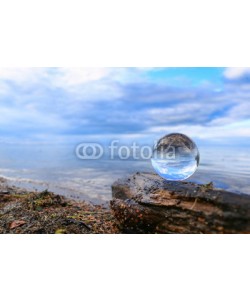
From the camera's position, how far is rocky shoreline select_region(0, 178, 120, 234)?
3.62m

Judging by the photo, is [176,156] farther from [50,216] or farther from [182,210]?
[50,216]

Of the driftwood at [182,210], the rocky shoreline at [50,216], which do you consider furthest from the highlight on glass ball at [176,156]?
the rocky shoreline at [50,216]

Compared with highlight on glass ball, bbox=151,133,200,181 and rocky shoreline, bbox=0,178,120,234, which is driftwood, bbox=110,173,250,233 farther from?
rocky shoreline, bbox=0,178,120,234

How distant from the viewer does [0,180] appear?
223 inches

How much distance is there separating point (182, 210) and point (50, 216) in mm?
1544

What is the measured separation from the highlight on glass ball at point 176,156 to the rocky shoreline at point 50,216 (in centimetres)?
82

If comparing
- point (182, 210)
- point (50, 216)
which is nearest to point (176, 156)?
point (182, 210)

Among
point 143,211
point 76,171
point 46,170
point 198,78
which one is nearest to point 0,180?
point 46,170

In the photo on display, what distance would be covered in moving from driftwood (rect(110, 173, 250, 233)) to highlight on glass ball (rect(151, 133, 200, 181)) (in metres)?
0.14

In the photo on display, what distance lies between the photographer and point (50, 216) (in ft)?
12.5

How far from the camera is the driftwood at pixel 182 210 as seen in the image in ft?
9.80

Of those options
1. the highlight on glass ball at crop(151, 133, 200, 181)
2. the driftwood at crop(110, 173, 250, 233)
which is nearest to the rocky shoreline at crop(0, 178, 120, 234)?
the driftwood at crop(110, 173, 250, 233)

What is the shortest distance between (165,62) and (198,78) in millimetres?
639

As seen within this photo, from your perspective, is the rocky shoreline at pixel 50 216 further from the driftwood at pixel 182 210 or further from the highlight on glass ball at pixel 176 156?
the highlight on glass ball at pixel 176 156
